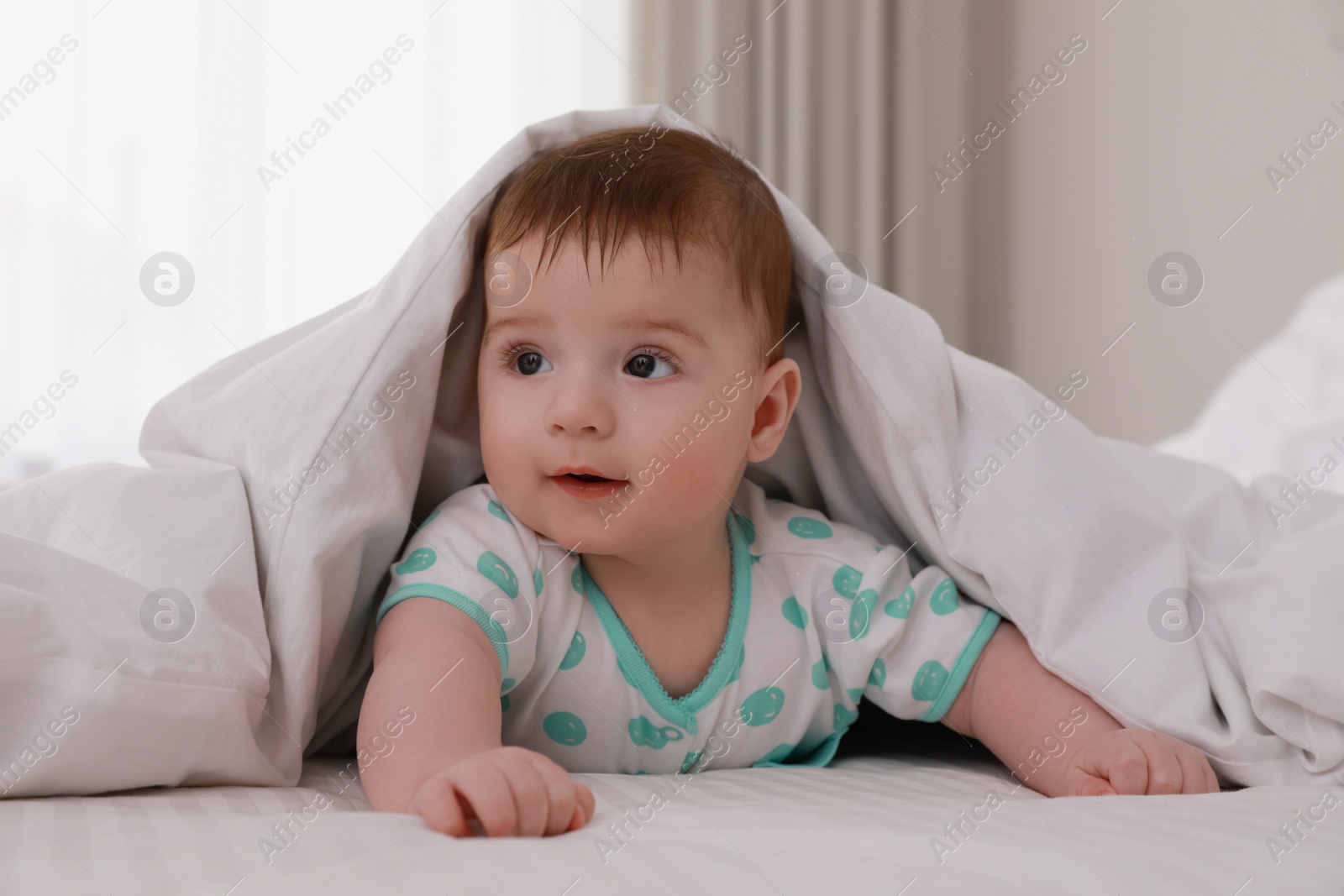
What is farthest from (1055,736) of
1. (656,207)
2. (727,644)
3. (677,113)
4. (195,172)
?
(195,172)

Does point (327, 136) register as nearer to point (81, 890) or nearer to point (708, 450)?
point (708, 450)

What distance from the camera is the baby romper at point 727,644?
79cm

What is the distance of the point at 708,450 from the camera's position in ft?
2.73

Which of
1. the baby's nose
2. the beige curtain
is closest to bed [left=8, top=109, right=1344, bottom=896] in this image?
the baby's nose

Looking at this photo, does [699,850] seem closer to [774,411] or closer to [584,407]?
[584,407]

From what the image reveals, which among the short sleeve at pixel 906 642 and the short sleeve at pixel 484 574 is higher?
the short sleeve at pixel 484 574

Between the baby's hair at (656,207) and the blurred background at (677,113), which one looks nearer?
the baby's hair at (656,207)

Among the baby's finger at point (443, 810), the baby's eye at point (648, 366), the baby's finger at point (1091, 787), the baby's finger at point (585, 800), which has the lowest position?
the baby's finger at point (1091, 787)

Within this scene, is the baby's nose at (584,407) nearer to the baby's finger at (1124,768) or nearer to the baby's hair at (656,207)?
the baby's hair at (656,207)

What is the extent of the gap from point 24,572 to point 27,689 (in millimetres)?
80

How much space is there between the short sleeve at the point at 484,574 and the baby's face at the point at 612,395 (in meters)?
0.02

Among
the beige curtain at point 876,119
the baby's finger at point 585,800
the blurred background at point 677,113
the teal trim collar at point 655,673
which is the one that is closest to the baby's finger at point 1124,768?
the teal trim collar at point 655,673

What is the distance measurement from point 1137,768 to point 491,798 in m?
0.46

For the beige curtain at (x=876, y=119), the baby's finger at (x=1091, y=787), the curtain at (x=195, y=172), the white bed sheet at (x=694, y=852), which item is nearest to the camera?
the white bed sheet at (x=694, y=852)
